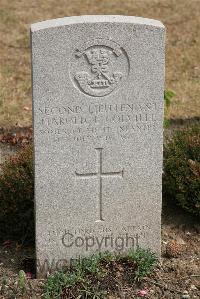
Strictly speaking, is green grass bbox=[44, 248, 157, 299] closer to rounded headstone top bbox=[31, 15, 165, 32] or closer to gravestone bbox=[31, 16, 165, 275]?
gravestone bbox=[31, 16, 165, 275]

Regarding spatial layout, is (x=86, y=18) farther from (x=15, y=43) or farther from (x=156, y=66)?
(x=15, y=43)

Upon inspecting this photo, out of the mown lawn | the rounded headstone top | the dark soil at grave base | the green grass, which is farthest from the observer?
the mown lawn

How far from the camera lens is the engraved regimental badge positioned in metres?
4.56

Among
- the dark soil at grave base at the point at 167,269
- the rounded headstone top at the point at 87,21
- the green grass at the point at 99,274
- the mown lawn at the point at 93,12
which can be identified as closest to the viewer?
the rounded headstone top at the point at 87,21

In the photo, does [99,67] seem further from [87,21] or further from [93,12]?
[93,12]

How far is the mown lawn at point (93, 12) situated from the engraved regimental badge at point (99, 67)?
3.58m

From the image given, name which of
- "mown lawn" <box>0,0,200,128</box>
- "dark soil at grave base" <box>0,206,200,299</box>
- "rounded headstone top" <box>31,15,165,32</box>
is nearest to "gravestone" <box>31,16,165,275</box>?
"rounded headstone top" <box>31,15,165,32</box>

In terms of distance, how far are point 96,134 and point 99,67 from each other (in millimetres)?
480

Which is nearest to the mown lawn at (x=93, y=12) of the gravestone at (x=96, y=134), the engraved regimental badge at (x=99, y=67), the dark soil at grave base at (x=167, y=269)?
the dark soil at grave base at (x=167, y=269)

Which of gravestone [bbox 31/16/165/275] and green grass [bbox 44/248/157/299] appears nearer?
gravestone [bbox 31/16/165/275]

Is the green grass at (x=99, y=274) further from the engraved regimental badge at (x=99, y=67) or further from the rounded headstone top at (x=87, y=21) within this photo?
the rounded headstone top at (x=87, y=21)

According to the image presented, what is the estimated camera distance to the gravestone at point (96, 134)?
455 cm

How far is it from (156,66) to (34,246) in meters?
1.82

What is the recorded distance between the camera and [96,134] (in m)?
4.80
